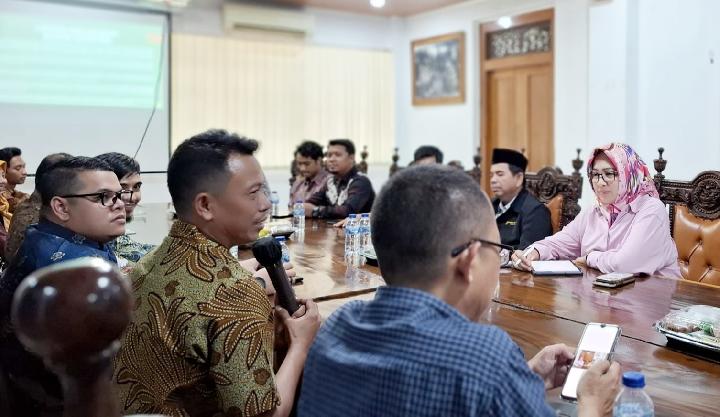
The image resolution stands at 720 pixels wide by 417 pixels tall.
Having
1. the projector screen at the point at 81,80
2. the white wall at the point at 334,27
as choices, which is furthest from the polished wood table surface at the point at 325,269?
the white wall at the point at 334,27

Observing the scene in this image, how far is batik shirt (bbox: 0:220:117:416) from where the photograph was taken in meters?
1.15

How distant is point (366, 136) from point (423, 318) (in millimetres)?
7037

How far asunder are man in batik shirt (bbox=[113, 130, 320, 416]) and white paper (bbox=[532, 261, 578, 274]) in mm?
1193

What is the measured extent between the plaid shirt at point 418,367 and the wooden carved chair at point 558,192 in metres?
2.75

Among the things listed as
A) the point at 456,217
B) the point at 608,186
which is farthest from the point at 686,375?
the point at 608,186

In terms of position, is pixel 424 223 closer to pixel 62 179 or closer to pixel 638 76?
pixel 62 179

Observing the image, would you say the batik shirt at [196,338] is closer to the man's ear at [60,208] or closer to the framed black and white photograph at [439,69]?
the man's ear at [60,208]

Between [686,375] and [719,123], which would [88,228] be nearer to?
[686,375]

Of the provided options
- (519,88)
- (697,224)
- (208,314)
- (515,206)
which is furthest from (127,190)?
(519,88)

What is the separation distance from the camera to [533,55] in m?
6.27

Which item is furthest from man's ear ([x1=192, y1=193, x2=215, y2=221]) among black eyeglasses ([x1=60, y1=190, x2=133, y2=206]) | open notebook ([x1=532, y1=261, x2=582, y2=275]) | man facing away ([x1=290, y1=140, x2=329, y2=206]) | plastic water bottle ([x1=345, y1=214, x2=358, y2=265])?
man facing away ([x1=290, y1=140, x2=329, y2=206])

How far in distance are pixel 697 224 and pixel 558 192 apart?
2.70 ft

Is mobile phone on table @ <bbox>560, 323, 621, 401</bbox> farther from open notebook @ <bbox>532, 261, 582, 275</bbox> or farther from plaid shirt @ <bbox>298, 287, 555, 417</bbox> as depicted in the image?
open notebook @ <bbox>532, 261, 582, 275</bbox>

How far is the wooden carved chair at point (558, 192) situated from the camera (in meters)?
3.47
